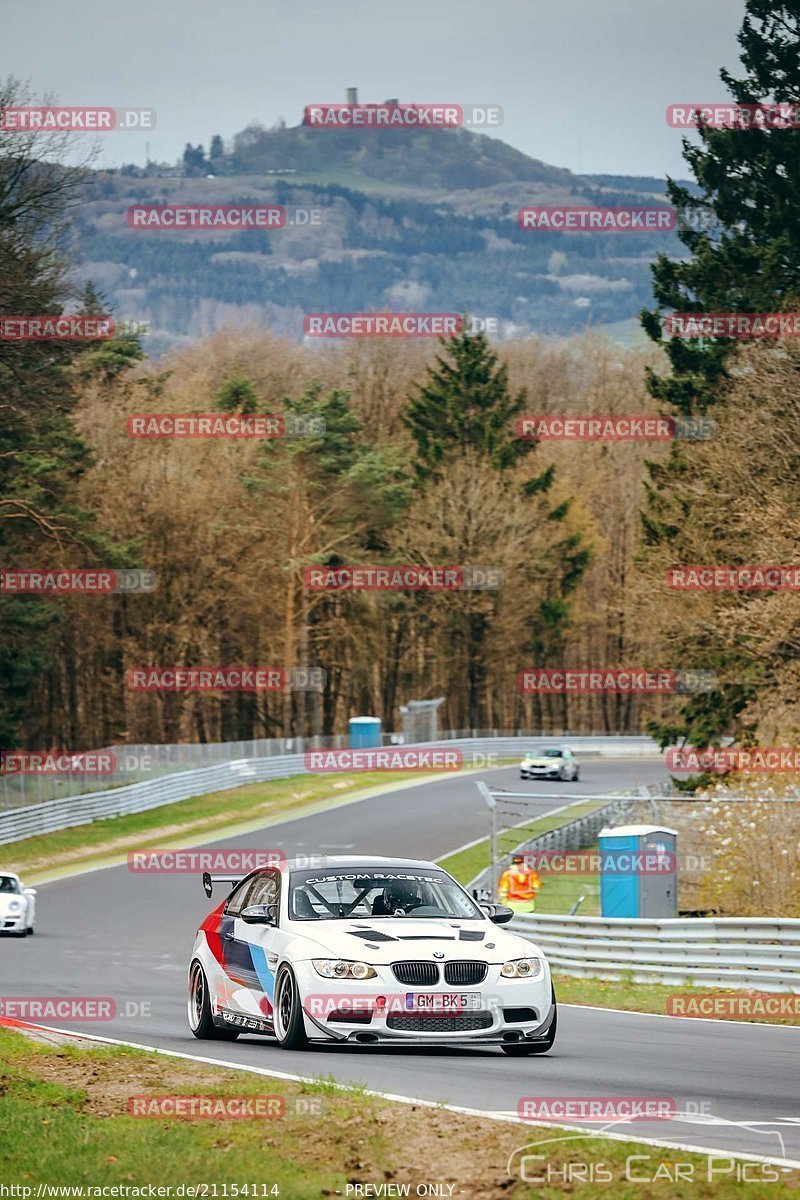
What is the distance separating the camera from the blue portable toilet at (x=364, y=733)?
7100 centimetres

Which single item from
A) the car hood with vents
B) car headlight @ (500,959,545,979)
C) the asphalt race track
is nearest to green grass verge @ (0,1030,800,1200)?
the asphalt race track

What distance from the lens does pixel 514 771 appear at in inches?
2753

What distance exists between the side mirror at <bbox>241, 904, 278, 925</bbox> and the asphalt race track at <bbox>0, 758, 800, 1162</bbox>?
0.89 meters

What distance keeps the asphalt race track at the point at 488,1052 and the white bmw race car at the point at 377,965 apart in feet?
0.74

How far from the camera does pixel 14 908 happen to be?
96.1ft

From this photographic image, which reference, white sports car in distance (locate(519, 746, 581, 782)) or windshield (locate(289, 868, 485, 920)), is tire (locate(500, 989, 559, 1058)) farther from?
white sports car in distance (locate(519, 746, 581, 782))

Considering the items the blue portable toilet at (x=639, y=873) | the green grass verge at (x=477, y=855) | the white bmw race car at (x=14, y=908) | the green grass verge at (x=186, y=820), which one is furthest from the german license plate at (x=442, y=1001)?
the green grass verge at (x=186, y=820)

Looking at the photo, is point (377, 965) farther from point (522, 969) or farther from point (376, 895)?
point (376, 895)

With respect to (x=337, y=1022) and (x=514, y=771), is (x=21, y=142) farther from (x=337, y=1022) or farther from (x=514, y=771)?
(x=514, y=771)

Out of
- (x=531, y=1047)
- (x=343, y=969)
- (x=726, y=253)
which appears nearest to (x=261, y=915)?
(x=343, y=969)

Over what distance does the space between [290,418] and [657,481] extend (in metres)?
33.1

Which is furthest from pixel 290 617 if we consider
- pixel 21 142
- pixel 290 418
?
pixel 21 142

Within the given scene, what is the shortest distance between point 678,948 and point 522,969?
9219 millimetres

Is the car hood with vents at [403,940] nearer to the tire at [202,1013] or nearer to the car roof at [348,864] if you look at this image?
the car roof at [348,864]
